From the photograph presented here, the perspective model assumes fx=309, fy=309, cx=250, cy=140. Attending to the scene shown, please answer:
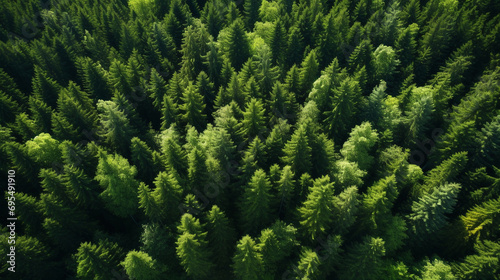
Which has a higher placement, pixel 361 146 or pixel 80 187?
pixel 361 146

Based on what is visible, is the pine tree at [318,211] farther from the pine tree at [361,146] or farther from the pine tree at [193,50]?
the pine tree at [193,50]

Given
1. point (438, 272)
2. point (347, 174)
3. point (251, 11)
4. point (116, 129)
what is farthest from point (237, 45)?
point (438, 272)

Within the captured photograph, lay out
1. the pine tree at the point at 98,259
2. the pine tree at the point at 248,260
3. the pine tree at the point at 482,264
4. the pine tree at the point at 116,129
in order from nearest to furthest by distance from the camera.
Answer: the pine tree at the point at 248,260, the pine tree at the point at 98,259, the pine tree at the point at 482,264, the pine tree at the point at 116,129

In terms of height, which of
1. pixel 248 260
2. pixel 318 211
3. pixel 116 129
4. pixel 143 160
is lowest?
pixel 143 160

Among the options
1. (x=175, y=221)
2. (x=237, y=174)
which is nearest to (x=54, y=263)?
(x=175, y=221)

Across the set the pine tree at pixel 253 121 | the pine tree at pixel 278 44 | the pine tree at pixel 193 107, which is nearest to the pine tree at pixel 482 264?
the pine tree at pixel 253 121

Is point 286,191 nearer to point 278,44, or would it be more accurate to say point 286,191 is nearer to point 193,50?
point 193,50

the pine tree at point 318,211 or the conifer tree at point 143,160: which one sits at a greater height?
the pine tree at point 318,211
